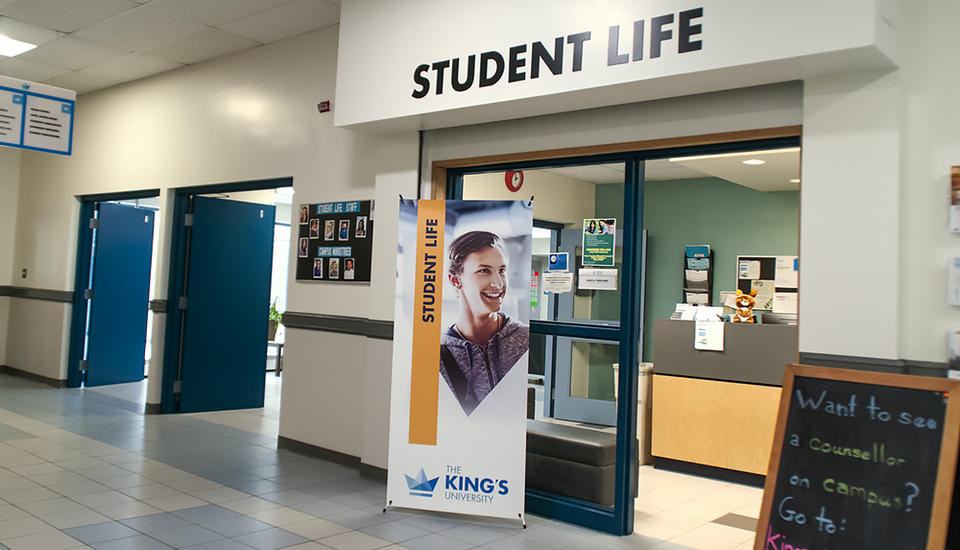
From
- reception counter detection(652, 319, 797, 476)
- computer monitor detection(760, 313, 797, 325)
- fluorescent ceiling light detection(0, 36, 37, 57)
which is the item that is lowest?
reception counter detection(652, 319, 797, 476)

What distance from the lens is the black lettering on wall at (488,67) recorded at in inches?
143

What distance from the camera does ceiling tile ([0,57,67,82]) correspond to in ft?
22.3

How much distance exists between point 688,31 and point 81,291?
7244 mm

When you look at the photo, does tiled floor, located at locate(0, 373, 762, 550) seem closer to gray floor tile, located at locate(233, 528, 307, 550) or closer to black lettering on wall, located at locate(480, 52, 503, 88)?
gray floor tile, located at locate(233, 528, 307, 550)

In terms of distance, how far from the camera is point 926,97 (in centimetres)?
286

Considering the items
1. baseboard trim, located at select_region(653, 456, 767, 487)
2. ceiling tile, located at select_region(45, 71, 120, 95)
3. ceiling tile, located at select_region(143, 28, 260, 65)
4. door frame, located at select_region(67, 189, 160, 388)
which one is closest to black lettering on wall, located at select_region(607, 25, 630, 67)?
baseboard trim, located at select_region(653, 456, 767, 487)

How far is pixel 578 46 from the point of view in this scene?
3363mm

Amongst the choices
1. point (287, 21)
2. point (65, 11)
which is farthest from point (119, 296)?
point (287, 21)

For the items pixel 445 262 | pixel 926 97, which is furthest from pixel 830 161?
pixel 445 262

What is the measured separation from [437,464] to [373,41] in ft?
8.29

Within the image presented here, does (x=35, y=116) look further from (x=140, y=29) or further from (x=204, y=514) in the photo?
(x=204, y=514)

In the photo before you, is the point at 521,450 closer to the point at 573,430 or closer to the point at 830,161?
the point at 573,430

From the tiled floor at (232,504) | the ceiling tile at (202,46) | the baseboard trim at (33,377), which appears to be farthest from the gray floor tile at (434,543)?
the baseboard trim at (33,377)

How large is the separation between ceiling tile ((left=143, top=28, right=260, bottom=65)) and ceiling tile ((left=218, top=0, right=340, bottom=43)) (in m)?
0.16
